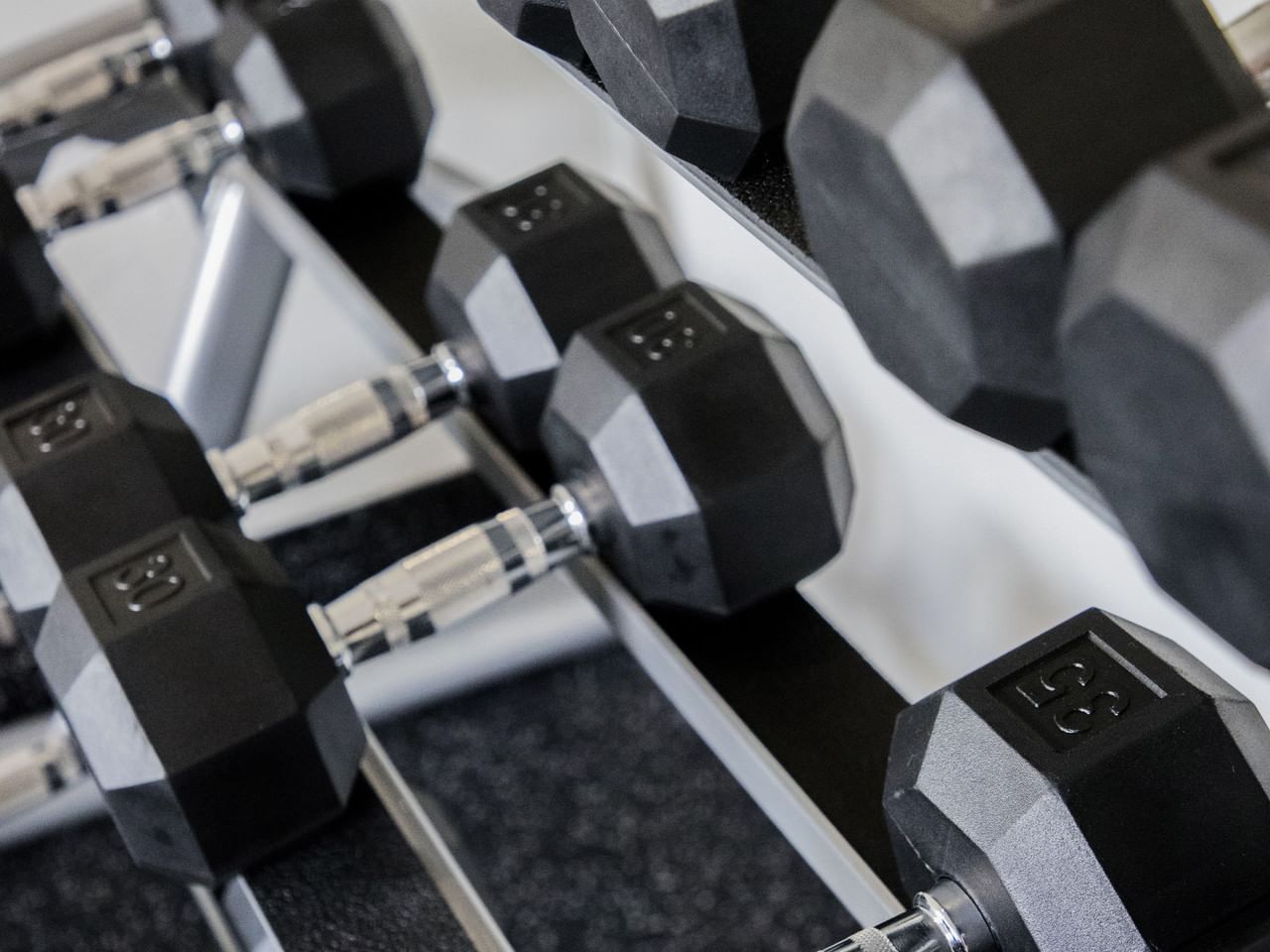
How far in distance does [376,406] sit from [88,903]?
643 millimetres

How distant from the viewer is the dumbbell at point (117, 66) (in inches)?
36.1

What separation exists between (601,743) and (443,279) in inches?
23.7

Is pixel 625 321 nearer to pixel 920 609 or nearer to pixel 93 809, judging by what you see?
pixel 920 609

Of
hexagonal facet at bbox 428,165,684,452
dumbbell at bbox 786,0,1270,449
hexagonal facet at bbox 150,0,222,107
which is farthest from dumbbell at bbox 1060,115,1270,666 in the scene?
hexagonal facet at bbox 150,0,222,107

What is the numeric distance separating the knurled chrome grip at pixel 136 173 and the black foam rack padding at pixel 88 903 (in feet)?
1.71

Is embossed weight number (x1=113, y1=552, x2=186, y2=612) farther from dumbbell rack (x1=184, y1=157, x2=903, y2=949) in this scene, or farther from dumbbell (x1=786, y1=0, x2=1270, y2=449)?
dumbbell (x1=786, y1=0, x2=1270, y2=449)

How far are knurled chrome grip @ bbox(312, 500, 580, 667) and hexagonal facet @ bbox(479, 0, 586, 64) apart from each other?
9.2 inches

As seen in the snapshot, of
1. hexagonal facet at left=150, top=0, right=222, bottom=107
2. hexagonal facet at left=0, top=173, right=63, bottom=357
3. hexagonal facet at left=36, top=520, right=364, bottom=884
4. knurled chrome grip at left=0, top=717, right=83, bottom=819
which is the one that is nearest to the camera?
hexagonal facet at left=36, top=520, right=364, bottom=884

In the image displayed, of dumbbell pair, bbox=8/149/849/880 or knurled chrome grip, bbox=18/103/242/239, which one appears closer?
dumbbell pair, bbox=8/149/849/880

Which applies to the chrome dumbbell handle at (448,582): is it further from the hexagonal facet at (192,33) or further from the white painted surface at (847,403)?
the hexagonal facet at (192,33)

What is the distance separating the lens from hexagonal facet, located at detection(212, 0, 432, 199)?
33.6 inches

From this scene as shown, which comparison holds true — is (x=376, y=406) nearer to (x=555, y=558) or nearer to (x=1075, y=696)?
(x=555, y=558)

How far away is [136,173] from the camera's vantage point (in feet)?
2.89

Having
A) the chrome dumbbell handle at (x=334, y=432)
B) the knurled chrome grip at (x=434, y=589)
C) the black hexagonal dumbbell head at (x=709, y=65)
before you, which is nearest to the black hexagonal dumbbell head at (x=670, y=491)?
the knurled chrome grip at (x=434, y=589)
